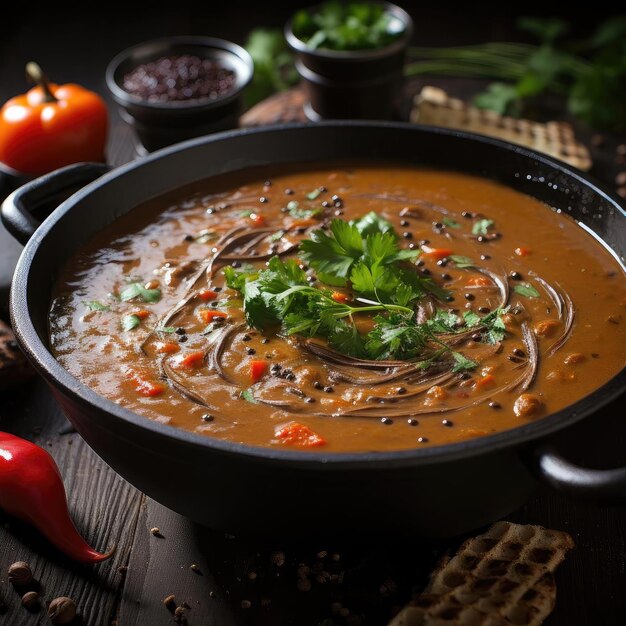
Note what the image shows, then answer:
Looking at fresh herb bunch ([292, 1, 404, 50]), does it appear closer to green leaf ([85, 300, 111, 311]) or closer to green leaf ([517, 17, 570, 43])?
green leaf ([517, 17, 570, 43])

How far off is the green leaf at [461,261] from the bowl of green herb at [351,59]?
2331 mm

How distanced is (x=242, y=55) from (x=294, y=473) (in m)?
4.26

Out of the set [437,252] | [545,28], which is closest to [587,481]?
[437,252]

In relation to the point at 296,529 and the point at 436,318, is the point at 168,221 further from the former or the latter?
the point at 296,529

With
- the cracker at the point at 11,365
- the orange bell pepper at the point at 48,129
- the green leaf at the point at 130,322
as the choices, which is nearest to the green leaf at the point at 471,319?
the green leaf at the point at 130,322

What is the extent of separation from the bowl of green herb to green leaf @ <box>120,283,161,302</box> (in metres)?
2.71

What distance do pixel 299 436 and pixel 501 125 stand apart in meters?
3.64

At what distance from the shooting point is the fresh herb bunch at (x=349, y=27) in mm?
6195

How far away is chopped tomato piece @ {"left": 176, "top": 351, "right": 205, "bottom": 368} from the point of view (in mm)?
3531

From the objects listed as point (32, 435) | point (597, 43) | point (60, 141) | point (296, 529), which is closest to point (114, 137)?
point (60, 141)

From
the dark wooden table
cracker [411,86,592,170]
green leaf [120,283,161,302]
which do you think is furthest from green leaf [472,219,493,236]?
cracker [411,86,592,170]

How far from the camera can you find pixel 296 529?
3.15 metres

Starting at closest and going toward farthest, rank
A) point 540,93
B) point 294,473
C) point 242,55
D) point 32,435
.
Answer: point 294,473 → point 32,435 → point 242,55 → point 540,93

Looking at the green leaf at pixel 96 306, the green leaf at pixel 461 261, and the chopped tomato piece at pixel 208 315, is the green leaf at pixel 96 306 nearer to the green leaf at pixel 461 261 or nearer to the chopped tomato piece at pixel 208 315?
the chopped tomato piece at pixel 208 315
